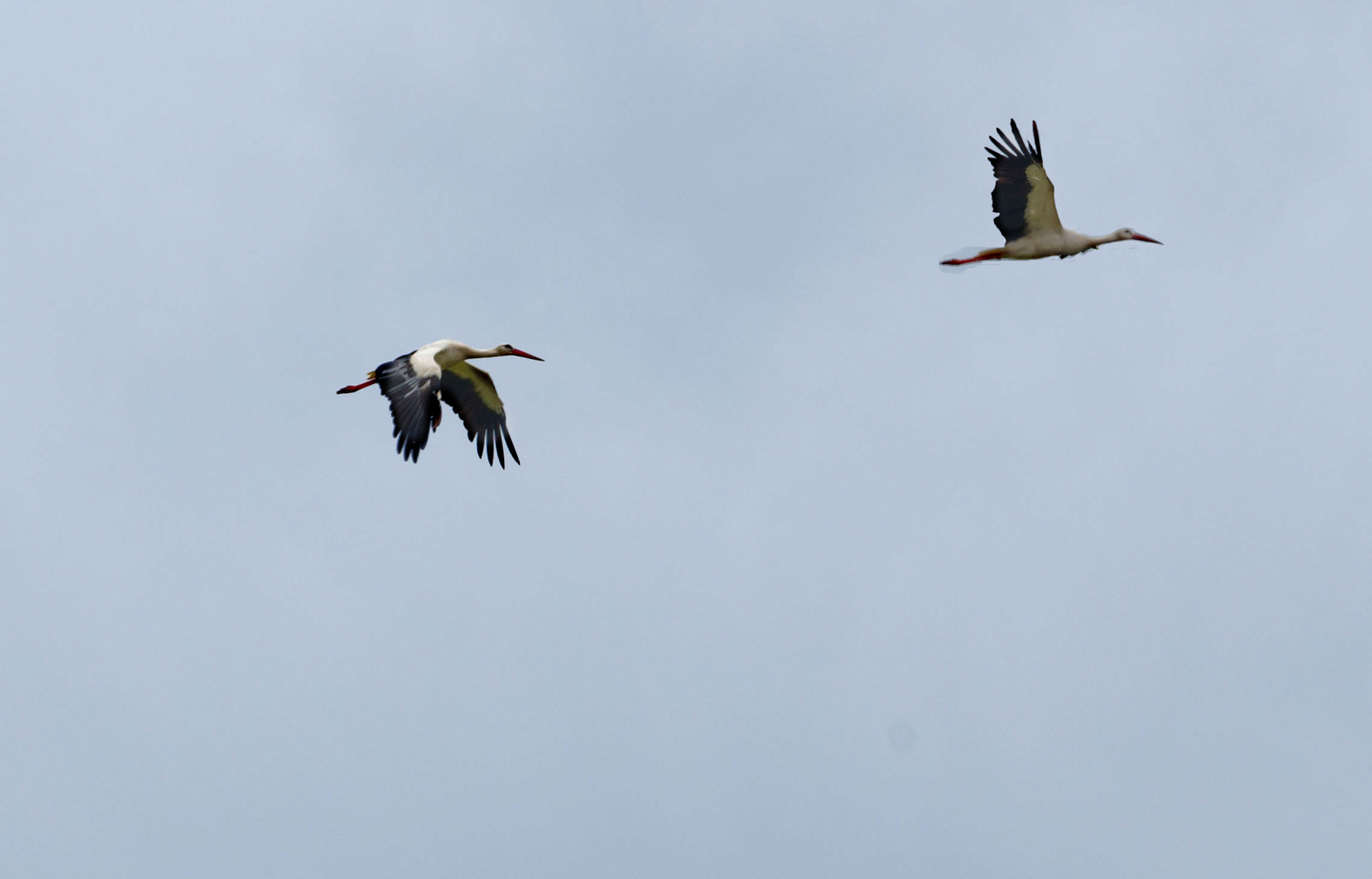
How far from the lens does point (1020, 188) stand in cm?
2559

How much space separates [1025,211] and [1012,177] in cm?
64

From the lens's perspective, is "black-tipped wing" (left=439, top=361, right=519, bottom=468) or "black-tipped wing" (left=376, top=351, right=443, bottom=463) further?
"black-tipped wing" (left=439, top=361, right=519, bottom=468)

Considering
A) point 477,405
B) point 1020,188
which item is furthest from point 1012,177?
point 477,405

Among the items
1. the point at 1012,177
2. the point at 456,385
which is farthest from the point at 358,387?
the point at 1012,177

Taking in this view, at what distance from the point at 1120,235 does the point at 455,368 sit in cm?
1034

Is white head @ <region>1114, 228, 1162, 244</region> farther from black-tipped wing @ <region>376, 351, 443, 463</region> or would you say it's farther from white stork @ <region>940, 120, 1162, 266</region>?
black-tipped wing @ <region>376, 351, 443, 463</region>

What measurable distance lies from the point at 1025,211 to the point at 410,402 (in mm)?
9193

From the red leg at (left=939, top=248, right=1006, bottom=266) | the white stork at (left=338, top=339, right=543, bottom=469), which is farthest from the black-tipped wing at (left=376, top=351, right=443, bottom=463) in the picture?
the red leg at (left=939, top=248, right=1006, bottom=266)

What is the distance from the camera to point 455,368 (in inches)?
1068

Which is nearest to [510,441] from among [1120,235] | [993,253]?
[993,253]

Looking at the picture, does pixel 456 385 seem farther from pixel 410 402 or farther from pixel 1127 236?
pixel 1127 236

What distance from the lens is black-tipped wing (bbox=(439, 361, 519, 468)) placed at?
27.1 meters

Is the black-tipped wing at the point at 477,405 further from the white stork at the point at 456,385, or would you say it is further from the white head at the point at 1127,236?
the white head at the point at 1127,236

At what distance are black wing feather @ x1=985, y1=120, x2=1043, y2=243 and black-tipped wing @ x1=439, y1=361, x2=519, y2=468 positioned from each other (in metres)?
7.95
